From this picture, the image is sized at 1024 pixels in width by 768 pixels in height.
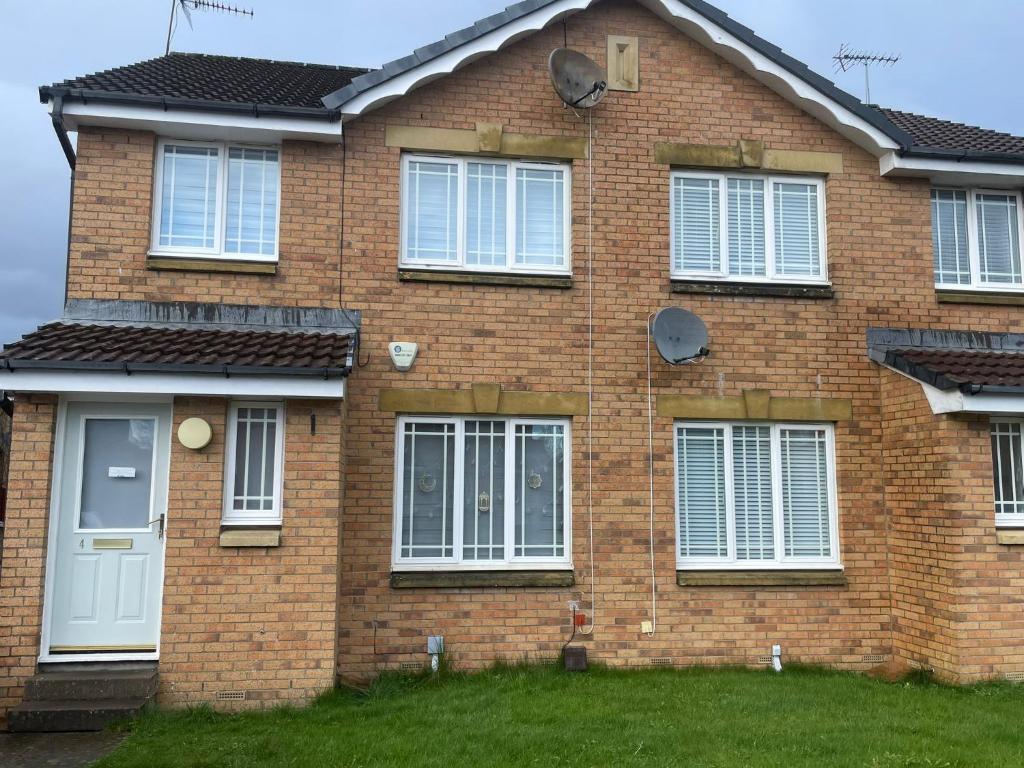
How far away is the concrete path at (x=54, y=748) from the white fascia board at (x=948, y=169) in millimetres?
9918

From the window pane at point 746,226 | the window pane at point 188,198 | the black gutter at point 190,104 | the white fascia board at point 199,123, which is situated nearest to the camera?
the black gutter at point 190,104

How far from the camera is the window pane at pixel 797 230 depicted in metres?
9.57

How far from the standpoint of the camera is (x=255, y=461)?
7.80 metres

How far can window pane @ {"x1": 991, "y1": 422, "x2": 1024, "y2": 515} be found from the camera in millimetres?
8680

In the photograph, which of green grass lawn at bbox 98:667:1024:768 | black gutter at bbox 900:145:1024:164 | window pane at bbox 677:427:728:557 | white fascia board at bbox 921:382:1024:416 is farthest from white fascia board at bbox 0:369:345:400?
black gutter at bbox 900:145:1024:164

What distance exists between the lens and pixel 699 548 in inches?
354

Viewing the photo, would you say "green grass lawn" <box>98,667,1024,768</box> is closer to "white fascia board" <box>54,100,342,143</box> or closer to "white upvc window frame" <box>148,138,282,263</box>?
"white upvc window frame" <box>148,138,282,263</box>

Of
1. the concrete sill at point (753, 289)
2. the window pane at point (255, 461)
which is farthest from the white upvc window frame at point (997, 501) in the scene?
the window pane at point (255, 461)

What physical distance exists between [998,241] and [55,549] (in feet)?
36.4

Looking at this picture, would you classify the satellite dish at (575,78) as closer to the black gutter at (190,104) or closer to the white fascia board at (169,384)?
the black gutter at (190,104)

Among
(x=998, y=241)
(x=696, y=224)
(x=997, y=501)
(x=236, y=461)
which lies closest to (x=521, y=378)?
(x=696, y=224)

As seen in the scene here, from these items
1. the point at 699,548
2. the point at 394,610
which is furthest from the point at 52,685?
the point at 699,548

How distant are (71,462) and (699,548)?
21.4 ft

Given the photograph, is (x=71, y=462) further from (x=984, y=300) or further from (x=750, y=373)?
(x=984, y=300)
